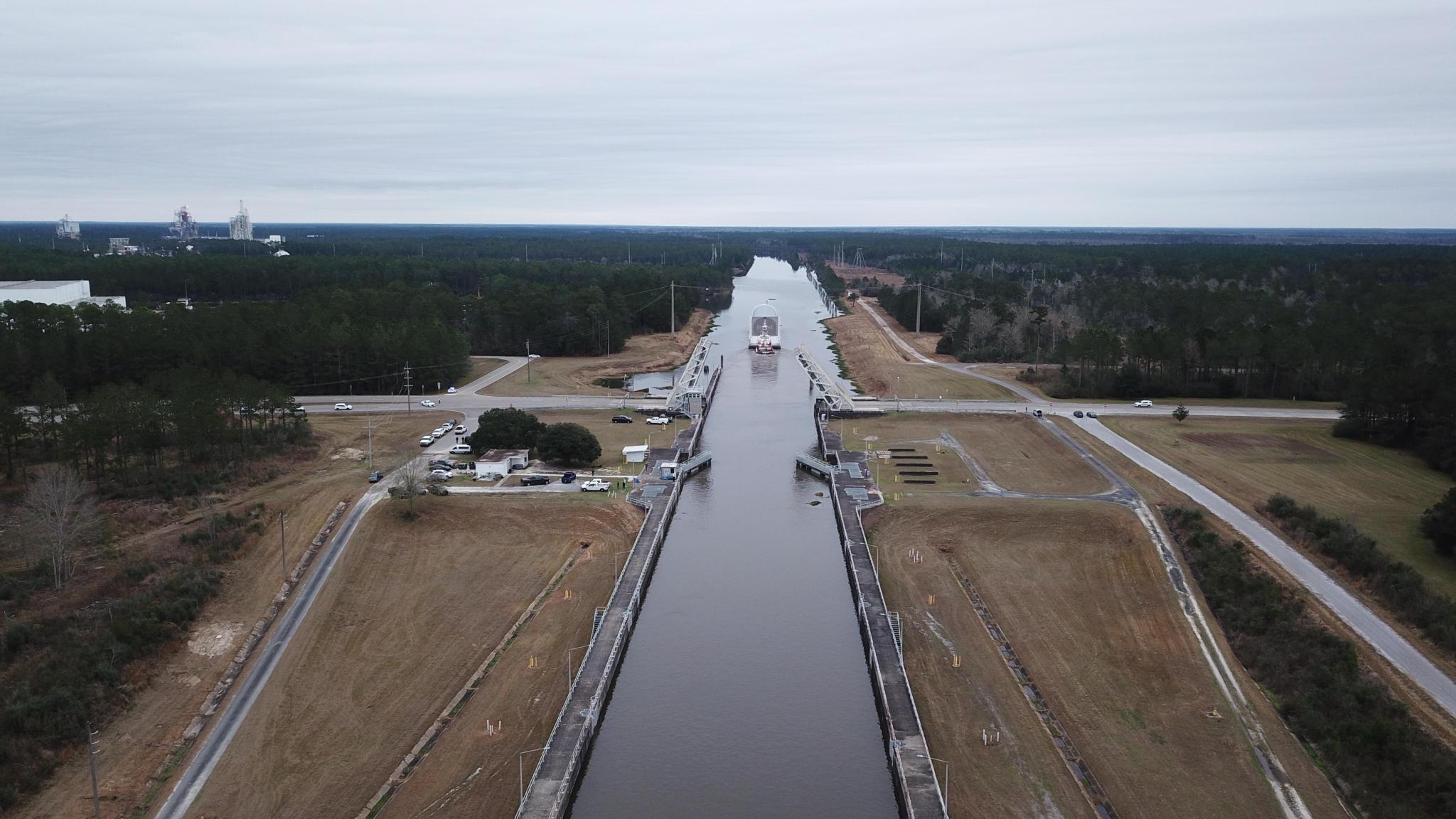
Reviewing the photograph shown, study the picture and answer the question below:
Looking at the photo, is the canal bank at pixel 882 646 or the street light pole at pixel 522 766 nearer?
the street light pole at pixel 522 766

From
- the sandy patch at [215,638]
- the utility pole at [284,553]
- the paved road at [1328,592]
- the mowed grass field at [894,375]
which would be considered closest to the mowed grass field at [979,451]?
the paved road at [1328,592]

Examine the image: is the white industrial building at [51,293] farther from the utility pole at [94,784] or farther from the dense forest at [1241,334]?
the dense forest at [1241,334]

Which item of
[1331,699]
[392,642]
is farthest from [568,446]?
[1331,699]

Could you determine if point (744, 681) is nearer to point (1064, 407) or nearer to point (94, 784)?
point (94, 784)

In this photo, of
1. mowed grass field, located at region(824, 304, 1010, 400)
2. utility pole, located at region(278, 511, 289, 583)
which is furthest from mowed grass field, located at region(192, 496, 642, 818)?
mowed grass field, located at region(824, 304, 1010, 400)

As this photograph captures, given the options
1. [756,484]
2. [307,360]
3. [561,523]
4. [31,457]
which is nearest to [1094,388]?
[756,484]
